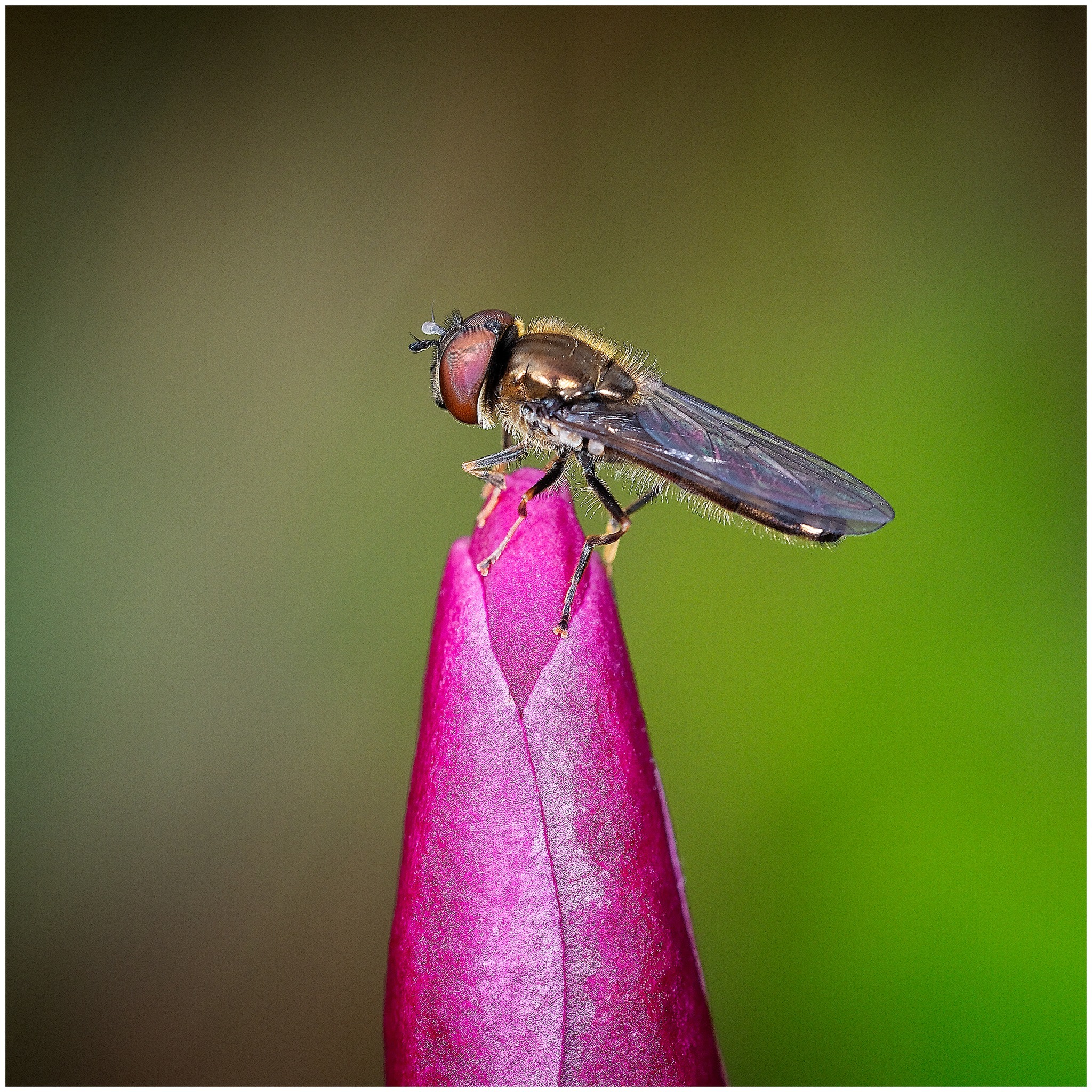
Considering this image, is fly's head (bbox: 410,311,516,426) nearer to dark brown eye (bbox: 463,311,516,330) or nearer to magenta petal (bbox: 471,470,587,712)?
dark brown eye (bbox: 463,311,516,330)

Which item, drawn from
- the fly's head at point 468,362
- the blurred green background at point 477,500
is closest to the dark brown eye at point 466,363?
the fly's head at point 468,362

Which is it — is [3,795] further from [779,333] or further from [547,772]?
[779,333]

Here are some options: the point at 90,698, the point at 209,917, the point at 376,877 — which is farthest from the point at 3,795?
the point at 376,877

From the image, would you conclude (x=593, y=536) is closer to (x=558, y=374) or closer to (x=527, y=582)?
(x=527, y=582)

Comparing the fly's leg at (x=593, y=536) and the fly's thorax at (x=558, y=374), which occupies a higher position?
the fly's thorax at (x=558, y=374)

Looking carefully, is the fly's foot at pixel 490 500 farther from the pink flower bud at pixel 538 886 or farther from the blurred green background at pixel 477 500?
the blurred green background at pixel 477 500

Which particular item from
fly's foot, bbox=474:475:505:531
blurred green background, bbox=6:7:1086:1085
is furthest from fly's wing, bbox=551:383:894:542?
blurred green background, bbox=6:7:1086:1085

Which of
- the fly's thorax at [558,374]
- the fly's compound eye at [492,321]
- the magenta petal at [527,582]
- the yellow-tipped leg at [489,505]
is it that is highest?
the fly's compound eye at [492,321]
